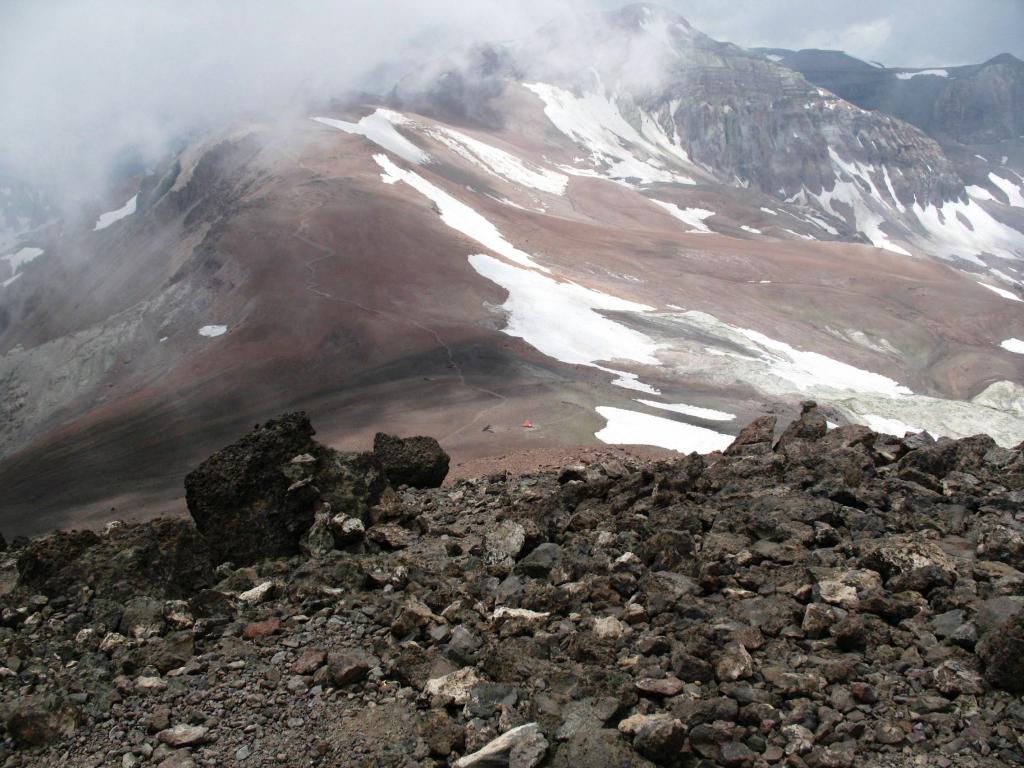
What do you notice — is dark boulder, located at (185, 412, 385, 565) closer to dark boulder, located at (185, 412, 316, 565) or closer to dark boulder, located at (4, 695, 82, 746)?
dark boulder, located at (185, 412, 316, 565)

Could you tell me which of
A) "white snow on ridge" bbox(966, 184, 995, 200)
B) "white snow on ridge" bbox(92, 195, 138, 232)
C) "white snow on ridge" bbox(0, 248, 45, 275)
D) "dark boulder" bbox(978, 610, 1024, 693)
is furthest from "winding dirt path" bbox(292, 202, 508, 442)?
"white snow on ridge" bbox(966, 184, 995, 200)

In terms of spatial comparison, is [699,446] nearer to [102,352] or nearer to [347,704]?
[347,704]

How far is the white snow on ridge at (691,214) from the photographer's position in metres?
82.2

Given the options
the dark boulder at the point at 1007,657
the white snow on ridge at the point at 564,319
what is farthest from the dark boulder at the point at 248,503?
the white snow on ridge at the point at 564,319

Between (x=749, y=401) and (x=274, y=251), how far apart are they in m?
22.4

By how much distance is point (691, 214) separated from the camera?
87812mm

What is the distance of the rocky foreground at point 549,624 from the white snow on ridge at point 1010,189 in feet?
603

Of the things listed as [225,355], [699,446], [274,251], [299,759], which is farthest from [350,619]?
[274,251]

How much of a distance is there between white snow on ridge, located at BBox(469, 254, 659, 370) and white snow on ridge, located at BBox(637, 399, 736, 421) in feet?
10.8

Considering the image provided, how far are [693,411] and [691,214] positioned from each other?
66.4 metres

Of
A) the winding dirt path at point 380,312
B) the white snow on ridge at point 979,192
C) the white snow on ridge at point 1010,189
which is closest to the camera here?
the winding dirt path at point 380,312

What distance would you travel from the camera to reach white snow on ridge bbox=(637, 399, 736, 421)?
982 inches

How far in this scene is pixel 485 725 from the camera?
5.51m

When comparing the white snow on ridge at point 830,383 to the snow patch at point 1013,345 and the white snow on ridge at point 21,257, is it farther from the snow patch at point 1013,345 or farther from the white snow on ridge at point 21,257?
the white snow on ridge at point 21,257
